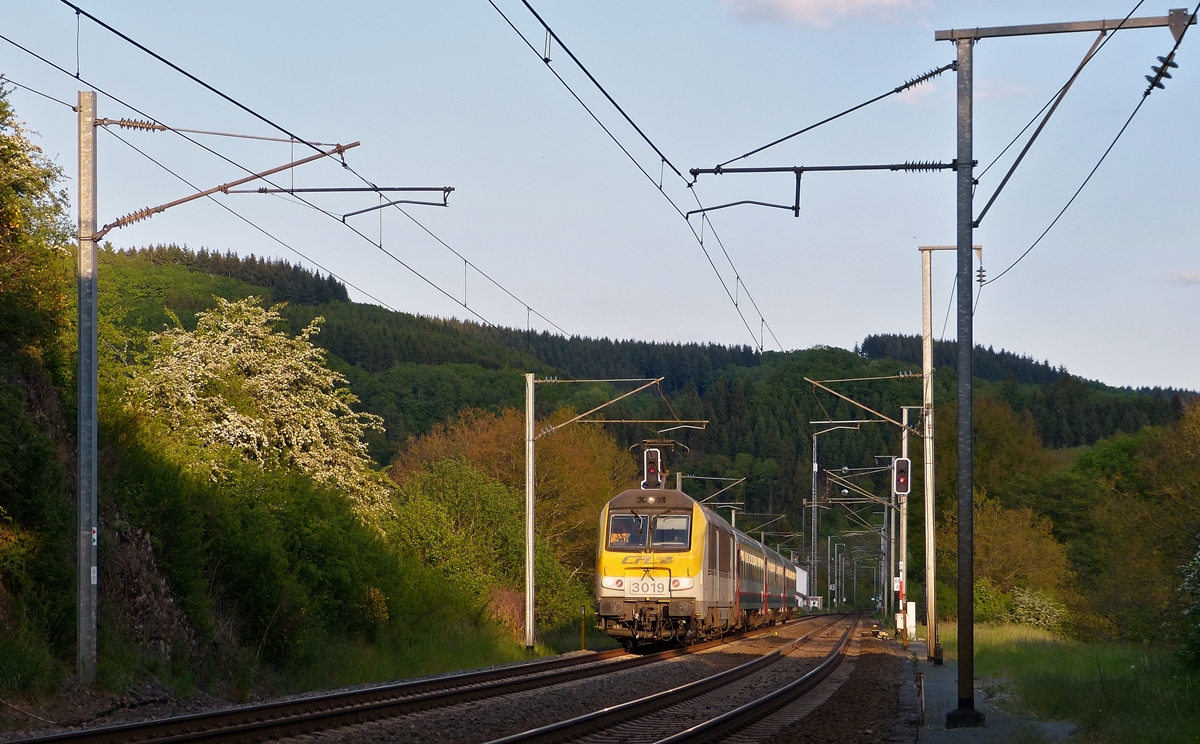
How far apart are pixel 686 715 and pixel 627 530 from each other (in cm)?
1368

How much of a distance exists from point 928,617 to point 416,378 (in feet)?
274

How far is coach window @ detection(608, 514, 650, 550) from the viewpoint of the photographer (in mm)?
29156

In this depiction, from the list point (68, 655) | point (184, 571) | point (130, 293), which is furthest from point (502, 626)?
point (130, 293)

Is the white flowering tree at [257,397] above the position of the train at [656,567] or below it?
above

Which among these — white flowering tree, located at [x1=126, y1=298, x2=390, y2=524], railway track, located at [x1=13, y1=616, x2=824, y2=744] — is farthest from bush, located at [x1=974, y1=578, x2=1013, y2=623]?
railway track, located at [x1=13, y1=616, x2=824, y2=744]

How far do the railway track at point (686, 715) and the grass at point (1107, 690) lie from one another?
356 centimetres

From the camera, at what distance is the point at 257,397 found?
94.4 ft

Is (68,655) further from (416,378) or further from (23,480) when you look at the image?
(416,378)

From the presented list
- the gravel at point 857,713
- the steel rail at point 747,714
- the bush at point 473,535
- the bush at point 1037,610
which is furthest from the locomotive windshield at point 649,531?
the bush at point 1037,610

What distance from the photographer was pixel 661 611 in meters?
28.4

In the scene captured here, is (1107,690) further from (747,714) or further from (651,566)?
(651,566)

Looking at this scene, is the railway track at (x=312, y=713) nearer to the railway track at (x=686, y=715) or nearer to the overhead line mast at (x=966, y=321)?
the railway track at (x=686, y=715)

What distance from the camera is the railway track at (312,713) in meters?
11.6

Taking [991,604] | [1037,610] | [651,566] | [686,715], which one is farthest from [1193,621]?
[991,604]
